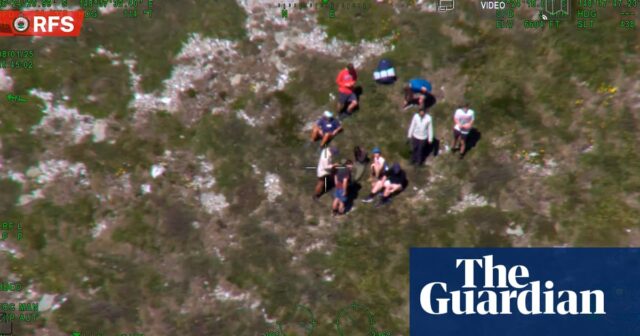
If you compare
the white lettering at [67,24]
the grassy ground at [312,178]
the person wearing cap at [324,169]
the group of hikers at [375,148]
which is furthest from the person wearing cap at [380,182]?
the white lettering at [67,24]

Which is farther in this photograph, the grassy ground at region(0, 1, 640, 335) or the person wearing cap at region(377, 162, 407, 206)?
the person wearing cap at region(377, 162, 407, 206)

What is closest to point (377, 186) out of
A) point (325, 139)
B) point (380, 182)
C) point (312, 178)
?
point (380, 182)

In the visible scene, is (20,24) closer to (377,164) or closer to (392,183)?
(377,164)

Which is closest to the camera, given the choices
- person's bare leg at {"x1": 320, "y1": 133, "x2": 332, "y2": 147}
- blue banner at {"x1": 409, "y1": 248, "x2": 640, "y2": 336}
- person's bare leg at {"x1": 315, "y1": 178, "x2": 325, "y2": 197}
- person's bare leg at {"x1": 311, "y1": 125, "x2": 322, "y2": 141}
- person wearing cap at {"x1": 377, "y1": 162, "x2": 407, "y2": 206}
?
blue banner at {"x1": 409, "y1": 248, "x2": 640, "y2": 336}

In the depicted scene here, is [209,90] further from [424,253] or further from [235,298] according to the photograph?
[424,253]

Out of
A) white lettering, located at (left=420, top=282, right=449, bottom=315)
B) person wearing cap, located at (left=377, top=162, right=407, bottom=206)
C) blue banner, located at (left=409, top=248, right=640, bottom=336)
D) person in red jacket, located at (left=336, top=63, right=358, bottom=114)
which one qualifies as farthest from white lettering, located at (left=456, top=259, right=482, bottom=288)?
person in red jacket, located at (left=336, top=63, right=358, bottom=114)

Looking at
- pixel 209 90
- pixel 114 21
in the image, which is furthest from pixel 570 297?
pixel 114 21

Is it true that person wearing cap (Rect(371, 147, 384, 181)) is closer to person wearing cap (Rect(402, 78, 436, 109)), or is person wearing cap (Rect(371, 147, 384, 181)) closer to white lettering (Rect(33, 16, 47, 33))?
person wearing cap (Rect(402, 78, 436, 109))
